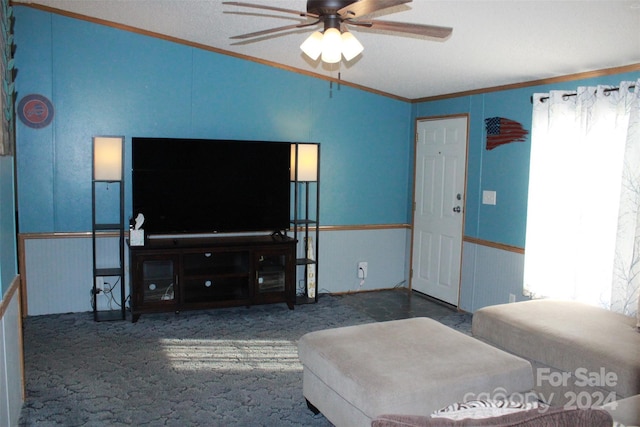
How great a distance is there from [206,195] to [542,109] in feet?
10.2

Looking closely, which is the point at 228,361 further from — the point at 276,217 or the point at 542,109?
the point at 542,109

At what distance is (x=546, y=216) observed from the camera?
14.0 ft

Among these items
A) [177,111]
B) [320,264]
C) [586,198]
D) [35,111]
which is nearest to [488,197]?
[586,198]

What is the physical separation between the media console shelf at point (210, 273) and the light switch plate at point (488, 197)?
1.92 meters

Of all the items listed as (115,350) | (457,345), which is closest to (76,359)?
(115,350)

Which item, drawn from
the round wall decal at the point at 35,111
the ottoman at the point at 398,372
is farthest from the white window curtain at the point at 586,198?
the round wall decal at the point at 35,111

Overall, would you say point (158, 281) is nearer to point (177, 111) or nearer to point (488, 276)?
point (177, 111)

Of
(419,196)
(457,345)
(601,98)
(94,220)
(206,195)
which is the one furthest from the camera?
(419,196)

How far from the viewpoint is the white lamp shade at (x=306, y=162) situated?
207 inches

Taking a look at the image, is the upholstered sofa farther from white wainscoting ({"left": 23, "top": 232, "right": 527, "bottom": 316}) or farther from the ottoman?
white wainscoting ({"left": 23, "top": 232, "right": 527, "bottom": 316})

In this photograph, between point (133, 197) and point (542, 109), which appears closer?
point (542, 109)

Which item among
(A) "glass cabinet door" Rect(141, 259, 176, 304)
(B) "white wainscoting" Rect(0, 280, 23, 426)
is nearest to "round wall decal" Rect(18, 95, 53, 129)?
(A) "glass cabinet door" Rect(141, 259, 176, 304)

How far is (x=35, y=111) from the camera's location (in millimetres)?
4734

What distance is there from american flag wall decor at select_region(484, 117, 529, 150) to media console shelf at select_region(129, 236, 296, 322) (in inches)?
85.5
